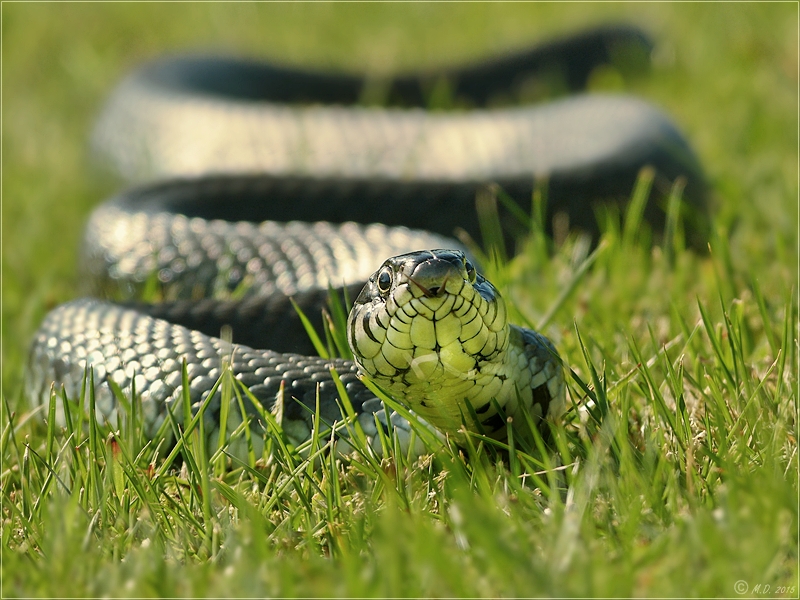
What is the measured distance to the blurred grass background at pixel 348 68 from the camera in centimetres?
464

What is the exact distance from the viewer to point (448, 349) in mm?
2258

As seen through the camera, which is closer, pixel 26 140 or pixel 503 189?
pixel 503 189

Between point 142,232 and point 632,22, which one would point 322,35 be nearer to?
point 632,22

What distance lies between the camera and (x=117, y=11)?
10562mm

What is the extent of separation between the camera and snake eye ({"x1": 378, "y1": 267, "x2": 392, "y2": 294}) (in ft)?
7.62

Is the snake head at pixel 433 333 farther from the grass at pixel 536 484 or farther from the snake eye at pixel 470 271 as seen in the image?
the grass at pixel 536 484

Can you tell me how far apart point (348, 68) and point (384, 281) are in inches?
275

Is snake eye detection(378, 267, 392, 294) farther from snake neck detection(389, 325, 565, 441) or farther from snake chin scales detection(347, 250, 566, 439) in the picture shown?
snake neck detection(389, 325, 565, 441)

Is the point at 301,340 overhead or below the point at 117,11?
below

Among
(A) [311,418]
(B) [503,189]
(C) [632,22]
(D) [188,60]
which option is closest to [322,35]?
(D) [188,60]

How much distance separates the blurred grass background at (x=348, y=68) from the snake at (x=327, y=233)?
344mm

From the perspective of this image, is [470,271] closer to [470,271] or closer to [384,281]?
[470,271]

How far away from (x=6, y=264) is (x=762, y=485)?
3750mm

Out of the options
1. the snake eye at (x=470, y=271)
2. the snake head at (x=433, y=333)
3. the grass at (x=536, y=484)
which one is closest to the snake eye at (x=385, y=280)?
the snake head at (x=433, y=333)
